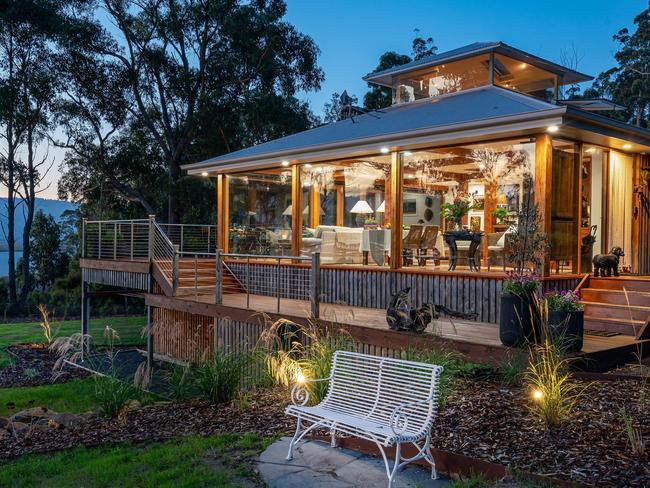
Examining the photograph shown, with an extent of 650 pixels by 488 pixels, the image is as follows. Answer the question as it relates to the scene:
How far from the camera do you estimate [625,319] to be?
333 inches

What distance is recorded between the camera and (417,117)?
11.5 m

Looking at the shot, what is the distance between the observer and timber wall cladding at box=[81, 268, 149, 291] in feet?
44.6

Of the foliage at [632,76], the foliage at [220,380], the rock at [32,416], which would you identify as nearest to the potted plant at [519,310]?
the foliage at [220,380]

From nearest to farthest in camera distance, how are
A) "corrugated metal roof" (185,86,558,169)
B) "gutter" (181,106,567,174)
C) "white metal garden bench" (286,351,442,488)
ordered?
1. "white metal garden bench" (286,351,442,488)
2. "gutter" (181,106,567,174)
3. "corrugated metal roof" (185,86,558,169)

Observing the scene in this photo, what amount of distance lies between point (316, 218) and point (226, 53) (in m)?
14.5

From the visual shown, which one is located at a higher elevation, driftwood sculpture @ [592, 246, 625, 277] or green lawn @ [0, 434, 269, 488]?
driftwood sculpture @ [592, 246, 625, 277]

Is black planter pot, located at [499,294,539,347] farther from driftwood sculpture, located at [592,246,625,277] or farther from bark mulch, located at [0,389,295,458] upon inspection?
driftwood sculpture, located at [592,246,625,277]

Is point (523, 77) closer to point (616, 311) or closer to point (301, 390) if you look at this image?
point (616, 311)

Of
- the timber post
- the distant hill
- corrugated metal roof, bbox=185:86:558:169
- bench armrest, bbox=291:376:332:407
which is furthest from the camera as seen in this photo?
the distant hill

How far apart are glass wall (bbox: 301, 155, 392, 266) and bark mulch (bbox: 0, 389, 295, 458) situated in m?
5.04

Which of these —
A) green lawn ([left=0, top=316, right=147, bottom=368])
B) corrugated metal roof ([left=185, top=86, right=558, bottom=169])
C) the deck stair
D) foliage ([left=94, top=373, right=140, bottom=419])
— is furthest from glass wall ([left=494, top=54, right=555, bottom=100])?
green lawn ([left=0, top=316, right=147, bottom=368])

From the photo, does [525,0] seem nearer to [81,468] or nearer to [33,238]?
[33,238]

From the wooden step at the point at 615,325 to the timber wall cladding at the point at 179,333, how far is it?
7.29 metres

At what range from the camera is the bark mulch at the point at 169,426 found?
18.9ft
